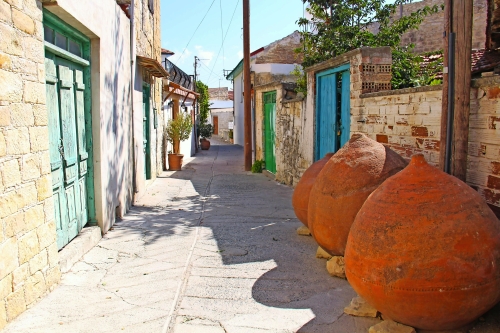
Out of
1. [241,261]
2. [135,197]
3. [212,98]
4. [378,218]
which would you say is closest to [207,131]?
[135,197]

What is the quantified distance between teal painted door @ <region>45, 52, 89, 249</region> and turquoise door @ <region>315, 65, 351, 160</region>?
361cm

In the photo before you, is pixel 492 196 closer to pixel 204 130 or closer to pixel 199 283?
pixel 199 283

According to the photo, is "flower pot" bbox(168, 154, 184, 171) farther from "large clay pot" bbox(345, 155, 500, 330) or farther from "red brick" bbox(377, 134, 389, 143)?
"large clay pot" bbox(345, 155, 500, 330)

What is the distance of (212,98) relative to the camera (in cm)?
5056

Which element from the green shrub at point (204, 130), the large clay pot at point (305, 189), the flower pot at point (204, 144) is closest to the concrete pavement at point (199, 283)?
the large clay pot at point (305, 189)

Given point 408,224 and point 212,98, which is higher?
point 212,98

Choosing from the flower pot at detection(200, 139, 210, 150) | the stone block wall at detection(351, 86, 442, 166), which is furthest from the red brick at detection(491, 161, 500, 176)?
the flower pot at detection(200, 139, 210, 150)

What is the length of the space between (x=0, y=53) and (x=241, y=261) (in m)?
2.78

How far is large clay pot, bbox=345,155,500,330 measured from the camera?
2.63 m

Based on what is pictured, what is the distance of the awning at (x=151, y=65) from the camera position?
26.1ft

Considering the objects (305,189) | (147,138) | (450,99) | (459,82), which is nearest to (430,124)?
(450,99)

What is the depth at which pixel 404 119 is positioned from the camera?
200 inches

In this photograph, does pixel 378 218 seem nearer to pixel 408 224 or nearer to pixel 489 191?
pixel 408 224

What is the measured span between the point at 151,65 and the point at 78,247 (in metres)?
4.70
